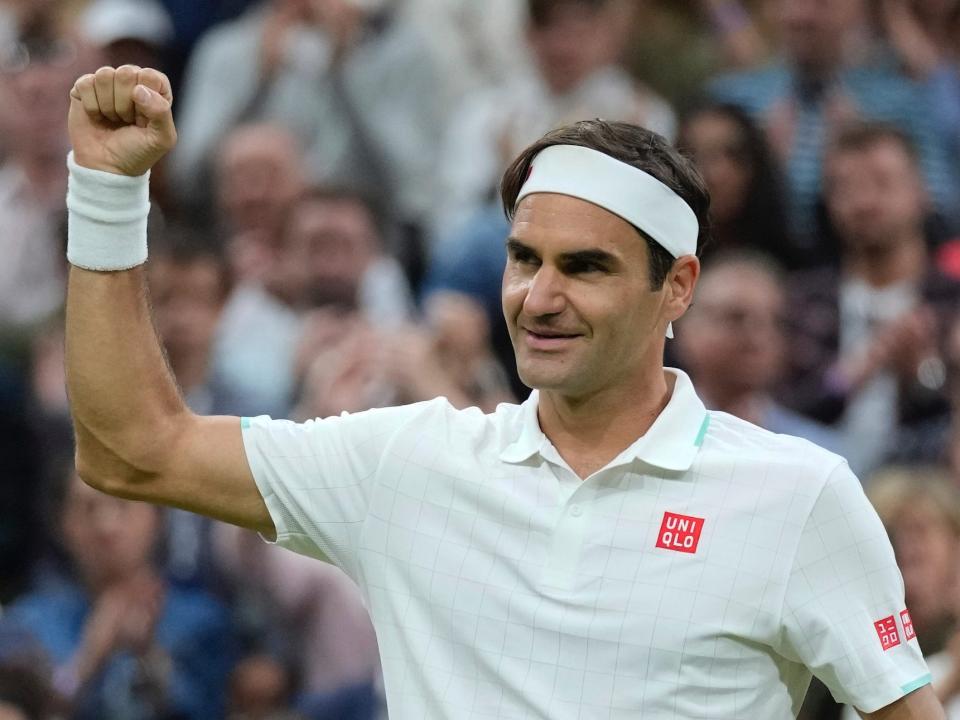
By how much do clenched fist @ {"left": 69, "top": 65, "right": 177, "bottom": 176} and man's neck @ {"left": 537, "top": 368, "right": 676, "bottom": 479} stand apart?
2.58 ft

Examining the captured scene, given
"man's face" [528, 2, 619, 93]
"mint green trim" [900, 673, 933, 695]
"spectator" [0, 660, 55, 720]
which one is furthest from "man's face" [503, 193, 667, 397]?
"man's face" [528, 2, 619, 93]

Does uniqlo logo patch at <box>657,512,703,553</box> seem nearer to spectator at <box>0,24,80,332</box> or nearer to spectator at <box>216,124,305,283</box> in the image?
spectator at <box>216,124,305,283</box>

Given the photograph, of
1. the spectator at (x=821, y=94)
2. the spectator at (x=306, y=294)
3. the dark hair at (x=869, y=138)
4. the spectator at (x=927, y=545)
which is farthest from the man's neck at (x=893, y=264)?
the spectator at (x=306, y=294)

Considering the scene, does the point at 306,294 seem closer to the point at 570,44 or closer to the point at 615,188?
the point at 570,44

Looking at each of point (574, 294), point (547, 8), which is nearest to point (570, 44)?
point (547, 8)

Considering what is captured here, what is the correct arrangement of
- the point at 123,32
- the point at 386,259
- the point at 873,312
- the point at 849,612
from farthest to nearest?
the point at 123,32, the point at 386,259, the point at 873,312, the point at 849,612

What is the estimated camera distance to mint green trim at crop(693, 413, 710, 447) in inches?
104

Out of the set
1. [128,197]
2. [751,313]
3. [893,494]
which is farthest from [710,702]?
[751,313]

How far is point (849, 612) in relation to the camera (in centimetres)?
246

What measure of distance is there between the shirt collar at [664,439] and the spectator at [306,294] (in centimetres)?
323

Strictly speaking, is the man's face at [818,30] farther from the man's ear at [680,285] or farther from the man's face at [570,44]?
the man's ear at [680,285]

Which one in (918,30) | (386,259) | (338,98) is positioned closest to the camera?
(386,259)

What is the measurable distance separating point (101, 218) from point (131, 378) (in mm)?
254

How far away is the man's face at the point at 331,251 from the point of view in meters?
6.07
